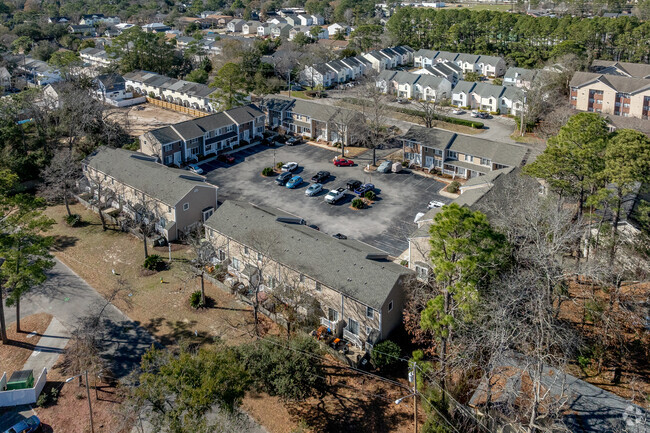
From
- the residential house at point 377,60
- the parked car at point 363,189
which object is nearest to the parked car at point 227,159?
the parked car at point 363,189

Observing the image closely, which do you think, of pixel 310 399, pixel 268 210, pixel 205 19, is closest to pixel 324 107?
pixel 268 210

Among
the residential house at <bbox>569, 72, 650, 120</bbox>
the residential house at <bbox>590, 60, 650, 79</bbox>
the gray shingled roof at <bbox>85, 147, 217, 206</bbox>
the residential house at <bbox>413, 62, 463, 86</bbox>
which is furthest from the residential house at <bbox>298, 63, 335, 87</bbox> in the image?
the gray shingled roof at <bbox>85, 147, 217, 206</bbox>

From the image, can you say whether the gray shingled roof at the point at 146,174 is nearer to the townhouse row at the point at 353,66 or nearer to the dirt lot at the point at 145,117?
the dirt lot at the point at 145,117

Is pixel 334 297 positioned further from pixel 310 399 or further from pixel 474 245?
pixel 474 245

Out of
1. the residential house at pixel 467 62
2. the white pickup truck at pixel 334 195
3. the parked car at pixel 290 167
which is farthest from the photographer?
the residential house at pixel 467 62

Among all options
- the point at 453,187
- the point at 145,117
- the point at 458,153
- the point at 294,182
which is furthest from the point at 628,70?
the point at 145,117

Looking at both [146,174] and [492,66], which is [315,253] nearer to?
[146,174]

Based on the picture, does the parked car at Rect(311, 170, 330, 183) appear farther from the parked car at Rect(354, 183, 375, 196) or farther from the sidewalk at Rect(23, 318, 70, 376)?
the sidewalk at Rect(23, 318, 70, 376)
